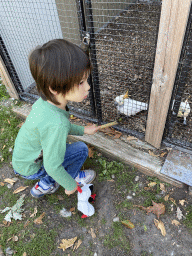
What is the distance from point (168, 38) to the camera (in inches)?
64.1

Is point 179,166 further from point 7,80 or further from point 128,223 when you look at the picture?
point 7,80

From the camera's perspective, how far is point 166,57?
5.70 ft

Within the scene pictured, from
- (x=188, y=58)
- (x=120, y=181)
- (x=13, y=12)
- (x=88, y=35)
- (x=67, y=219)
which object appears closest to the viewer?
(x=188, y=58)

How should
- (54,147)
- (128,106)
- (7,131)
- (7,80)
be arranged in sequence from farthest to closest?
(7,80) → (7,131) → (128,106) → (54,147)

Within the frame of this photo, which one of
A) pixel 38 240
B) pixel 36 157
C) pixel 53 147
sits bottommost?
pixel 38 240

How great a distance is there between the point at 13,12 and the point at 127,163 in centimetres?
276

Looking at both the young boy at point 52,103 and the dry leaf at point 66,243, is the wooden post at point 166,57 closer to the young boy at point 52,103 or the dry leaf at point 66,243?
the young boy at point 52,103

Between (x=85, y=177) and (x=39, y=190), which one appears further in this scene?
(x=85, y=177)

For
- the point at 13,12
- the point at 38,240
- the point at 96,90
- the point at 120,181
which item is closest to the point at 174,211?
the point at 120,181

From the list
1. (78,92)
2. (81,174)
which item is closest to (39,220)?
(81,174)

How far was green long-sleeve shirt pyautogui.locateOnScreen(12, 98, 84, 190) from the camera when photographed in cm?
151

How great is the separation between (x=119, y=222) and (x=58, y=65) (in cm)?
173

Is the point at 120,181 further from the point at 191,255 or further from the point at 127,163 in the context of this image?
the point at 191,255

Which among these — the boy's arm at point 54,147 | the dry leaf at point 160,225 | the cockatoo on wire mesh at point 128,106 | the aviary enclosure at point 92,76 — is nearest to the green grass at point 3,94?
the aviary enclosure at point 92,76
